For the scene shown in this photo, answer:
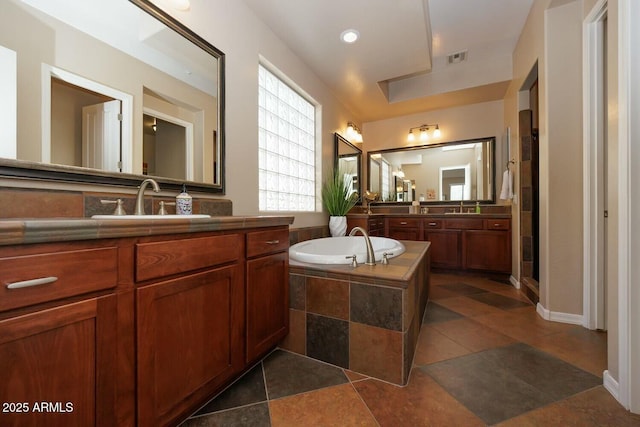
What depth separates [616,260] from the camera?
1278 millimetres

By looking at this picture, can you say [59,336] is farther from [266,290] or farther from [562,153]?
[562,153]

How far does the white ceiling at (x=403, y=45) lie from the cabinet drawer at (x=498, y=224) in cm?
167

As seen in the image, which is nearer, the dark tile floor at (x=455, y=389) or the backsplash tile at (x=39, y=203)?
the backsplash tile at (x=39, y=203)

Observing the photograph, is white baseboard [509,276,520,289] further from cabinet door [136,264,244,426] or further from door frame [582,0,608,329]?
cabinet door [136,264,244,426]

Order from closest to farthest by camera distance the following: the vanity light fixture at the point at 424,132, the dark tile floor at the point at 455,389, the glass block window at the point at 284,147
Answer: the dark tile floor at the point at 455,389 → the glass block window at the point at 284,147 → the vanity light fixture at the point at 424,132

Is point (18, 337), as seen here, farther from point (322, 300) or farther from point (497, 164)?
point (497, 164)

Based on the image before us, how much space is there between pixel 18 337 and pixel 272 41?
2525mm

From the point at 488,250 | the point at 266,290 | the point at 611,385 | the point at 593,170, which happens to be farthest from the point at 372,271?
the point at 488,250

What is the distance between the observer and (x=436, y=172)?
407cm

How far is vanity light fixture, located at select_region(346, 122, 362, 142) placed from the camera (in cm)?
397

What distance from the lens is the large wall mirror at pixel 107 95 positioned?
39.3 inches

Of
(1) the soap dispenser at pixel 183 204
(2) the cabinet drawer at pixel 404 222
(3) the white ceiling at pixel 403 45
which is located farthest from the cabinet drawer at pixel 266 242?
(2) the cabinet drawer at pixel 404 222

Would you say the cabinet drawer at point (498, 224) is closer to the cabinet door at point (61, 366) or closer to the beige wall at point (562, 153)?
the beige wall at point (562, 153)

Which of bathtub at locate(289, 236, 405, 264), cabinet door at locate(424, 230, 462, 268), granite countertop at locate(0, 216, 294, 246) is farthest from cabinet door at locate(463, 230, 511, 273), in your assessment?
granite countertop at locate(0, 216, 294, 246)
